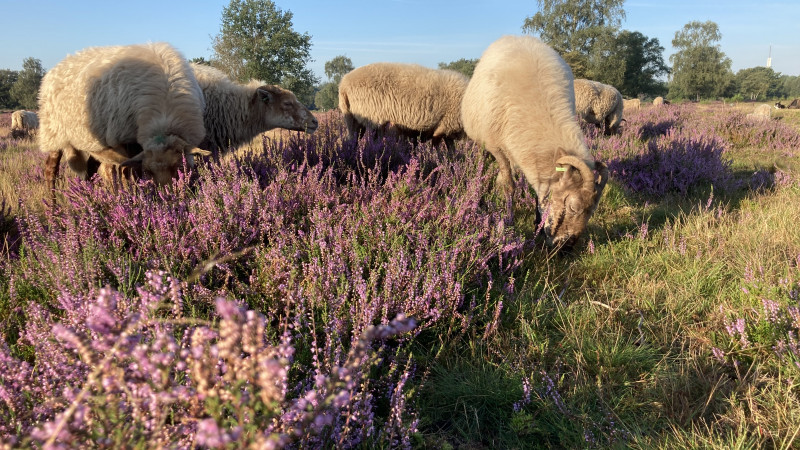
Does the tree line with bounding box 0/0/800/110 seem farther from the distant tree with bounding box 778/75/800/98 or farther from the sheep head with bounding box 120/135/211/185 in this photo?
the distant tree with bounding box 778/75/800/98

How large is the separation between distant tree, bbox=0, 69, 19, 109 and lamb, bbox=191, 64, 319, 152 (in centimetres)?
6177

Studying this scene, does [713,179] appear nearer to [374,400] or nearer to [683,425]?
[683,425]

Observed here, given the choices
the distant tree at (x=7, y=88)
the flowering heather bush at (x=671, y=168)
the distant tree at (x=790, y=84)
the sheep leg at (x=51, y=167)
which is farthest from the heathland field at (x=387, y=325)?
the distant tree at (x=790, y=84)

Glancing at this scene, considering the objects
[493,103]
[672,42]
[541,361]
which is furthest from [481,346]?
[672,42]

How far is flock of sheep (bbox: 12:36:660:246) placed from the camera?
4141 millimetres

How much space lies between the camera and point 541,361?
7.39 feet

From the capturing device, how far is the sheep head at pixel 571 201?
3943 millimetres

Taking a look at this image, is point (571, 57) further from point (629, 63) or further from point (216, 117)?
point (216, 117)

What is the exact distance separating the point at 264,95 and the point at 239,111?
1.54 ft

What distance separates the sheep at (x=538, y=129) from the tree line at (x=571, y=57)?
27.6m

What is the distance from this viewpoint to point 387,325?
113 centimetres

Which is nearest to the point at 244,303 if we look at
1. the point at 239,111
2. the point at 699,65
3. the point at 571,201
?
the point at 571,201

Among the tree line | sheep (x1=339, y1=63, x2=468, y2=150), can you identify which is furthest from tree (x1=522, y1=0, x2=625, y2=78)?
sheep (x1=339, y1=63, x2=468, y2=150)

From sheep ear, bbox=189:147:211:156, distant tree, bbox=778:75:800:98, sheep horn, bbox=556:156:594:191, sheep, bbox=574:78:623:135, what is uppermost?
distant tree, bbox=778:75:800:98
